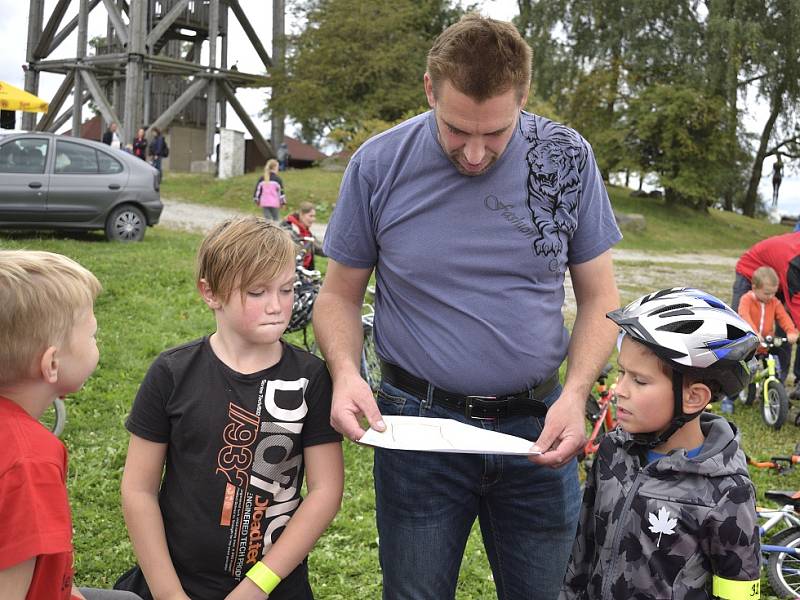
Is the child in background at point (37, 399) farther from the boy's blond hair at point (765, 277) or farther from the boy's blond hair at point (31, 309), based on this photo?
the boy's blond hair at point (765, 277)

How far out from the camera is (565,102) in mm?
30984

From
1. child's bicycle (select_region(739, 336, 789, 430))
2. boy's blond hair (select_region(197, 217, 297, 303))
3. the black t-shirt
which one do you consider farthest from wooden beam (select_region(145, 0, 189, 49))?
the black t-shirt

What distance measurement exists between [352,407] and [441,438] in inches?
11.2

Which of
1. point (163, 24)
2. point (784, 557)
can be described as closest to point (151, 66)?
point (163, 24)

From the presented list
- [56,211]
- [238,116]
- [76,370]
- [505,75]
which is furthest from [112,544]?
[238,116]

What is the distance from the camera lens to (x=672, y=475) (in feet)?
7.02

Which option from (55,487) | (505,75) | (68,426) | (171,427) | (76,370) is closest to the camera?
(55,487)

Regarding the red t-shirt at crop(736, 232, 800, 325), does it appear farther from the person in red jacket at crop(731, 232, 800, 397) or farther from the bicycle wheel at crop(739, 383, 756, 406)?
the bicycle wheel at crop(739, 383, 756, 406)

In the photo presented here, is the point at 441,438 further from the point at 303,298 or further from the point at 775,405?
the point at 775,405

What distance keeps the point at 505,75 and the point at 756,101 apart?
31781 millimetres

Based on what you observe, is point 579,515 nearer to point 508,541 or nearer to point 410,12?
point 508,541

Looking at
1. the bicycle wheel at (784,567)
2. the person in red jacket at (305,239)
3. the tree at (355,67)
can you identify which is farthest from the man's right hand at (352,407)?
the tree at (355,67)

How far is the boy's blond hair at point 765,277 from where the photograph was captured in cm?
752

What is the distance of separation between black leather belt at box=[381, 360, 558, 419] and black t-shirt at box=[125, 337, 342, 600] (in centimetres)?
32
